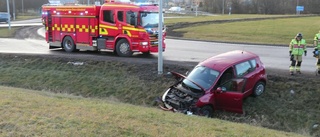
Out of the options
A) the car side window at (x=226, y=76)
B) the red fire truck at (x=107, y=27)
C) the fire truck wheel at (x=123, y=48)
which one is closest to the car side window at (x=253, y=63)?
Result: the car side window at (x=226, y=76)

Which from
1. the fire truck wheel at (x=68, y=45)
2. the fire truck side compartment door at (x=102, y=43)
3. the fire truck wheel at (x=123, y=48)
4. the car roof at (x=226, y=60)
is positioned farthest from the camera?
the fire truck wheel at (x=68, y=45)

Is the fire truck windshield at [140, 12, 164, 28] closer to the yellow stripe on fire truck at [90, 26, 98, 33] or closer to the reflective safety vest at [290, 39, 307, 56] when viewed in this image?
the yellow stripe on fire truck at [90, 26, 98, 33]

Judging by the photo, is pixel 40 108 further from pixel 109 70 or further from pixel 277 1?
pixel 277 1

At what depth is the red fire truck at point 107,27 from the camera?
16859 millimetres

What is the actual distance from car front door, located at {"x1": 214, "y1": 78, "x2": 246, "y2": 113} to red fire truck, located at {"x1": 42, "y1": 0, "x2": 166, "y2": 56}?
719cm

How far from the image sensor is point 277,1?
297 ft

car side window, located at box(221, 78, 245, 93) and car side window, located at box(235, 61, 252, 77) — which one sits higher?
car side window, located at box(235, 61, 252, 77)

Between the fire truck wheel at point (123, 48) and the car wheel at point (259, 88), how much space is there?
7.96m

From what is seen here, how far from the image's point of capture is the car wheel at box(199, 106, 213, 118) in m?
10.1

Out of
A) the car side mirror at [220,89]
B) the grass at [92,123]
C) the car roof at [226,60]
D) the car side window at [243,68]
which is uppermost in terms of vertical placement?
the car roof at [226,60]

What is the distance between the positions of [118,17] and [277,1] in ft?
268

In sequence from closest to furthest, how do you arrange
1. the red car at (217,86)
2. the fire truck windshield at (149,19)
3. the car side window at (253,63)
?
the red car at (217,86), the car side window at (253,63), the fire truck windshield at (149,19)

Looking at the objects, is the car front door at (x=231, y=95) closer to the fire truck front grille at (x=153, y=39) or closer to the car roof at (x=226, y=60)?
the car roof at (x=226, y=60)

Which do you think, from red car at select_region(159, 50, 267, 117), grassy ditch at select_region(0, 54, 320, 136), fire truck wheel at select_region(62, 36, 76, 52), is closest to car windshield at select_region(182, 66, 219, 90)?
red car at select_region(159, 50, 267, 117)
